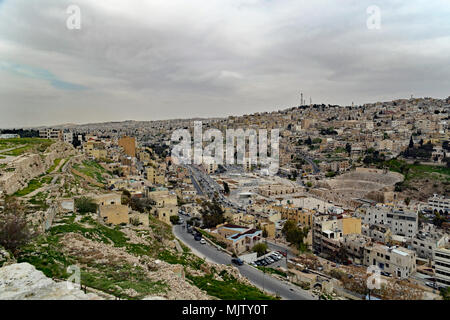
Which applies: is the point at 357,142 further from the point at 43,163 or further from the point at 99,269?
the point at 99,269

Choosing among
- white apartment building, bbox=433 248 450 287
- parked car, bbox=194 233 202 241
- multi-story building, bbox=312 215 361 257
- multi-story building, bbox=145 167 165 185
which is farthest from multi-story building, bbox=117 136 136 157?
white apartment building, bbox=433 248 450 287

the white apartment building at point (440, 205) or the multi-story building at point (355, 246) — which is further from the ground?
the multi-story building at point (355, 246)

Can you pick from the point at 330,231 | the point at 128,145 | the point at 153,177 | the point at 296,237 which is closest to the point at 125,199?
the point at 296,237

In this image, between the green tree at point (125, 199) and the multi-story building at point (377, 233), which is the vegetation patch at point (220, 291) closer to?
the green tree at point (125, 199)

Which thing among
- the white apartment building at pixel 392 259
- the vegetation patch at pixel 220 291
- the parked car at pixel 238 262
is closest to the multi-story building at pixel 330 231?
the white apartment building at pixel 392 259

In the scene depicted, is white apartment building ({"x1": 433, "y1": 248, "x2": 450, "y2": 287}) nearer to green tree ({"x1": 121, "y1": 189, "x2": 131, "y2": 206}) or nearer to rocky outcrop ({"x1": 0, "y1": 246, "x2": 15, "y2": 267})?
green tree ({"x1": 121, "y1": 189, "x2": 131, "y2": 206})

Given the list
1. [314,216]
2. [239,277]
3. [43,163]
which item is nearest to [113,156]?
[43,163]
